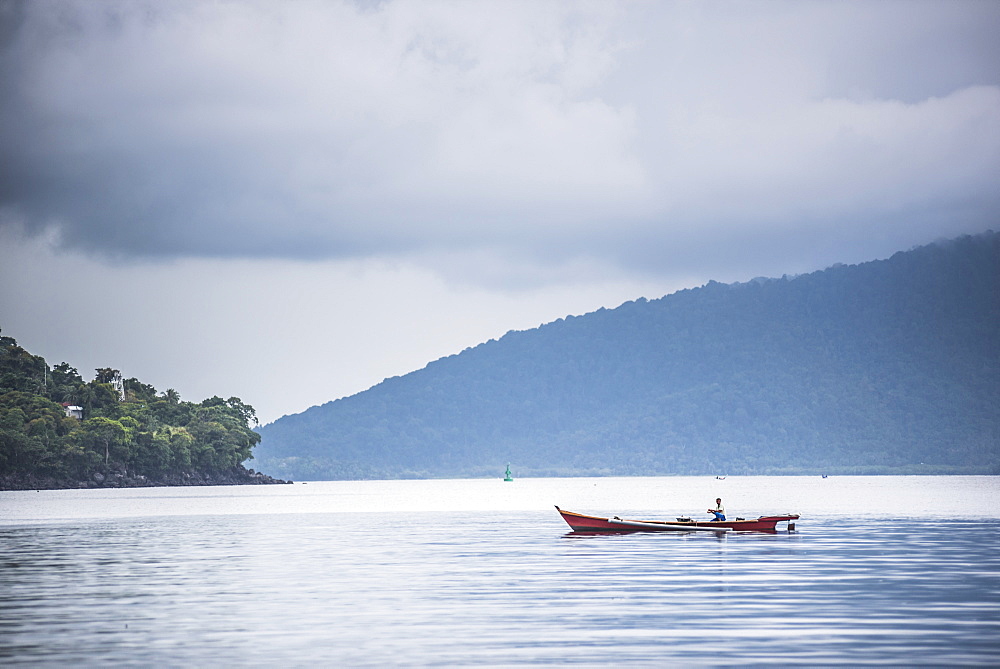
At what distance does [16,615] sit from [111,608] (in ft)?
10.3

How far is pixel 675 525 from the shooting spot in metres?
75.2

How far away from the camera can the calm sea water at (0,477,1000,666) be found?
31719 mm

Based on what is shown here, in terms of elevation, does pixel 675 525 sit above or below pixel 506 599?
above

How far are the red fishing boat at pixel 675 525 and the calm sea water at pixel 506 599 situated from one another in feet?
2.55

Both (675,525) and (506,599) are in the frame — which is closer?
(506,599)

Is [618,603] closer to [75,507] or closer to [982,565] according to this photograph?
[982,565]

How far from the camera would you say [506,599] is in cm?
4259

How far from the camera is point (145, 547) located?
72.4 metres

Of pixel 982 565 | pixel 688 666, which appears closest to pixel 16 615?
pixel 688 666

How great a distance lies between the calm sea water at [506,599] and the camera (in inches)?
1249

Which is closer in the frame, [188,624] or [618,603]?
[188,624]

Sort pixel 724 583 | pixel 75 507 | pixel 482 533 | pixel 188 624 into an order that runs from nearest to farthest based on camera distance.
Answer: pixel 188 624 → pixel 724 583 → pixel 482 533 → pixel 75 507

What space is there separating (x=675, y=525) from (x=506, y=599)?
34230mm

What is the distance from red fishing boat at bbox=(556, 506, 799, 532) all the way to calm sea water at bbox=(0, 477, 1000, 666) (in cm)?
78
